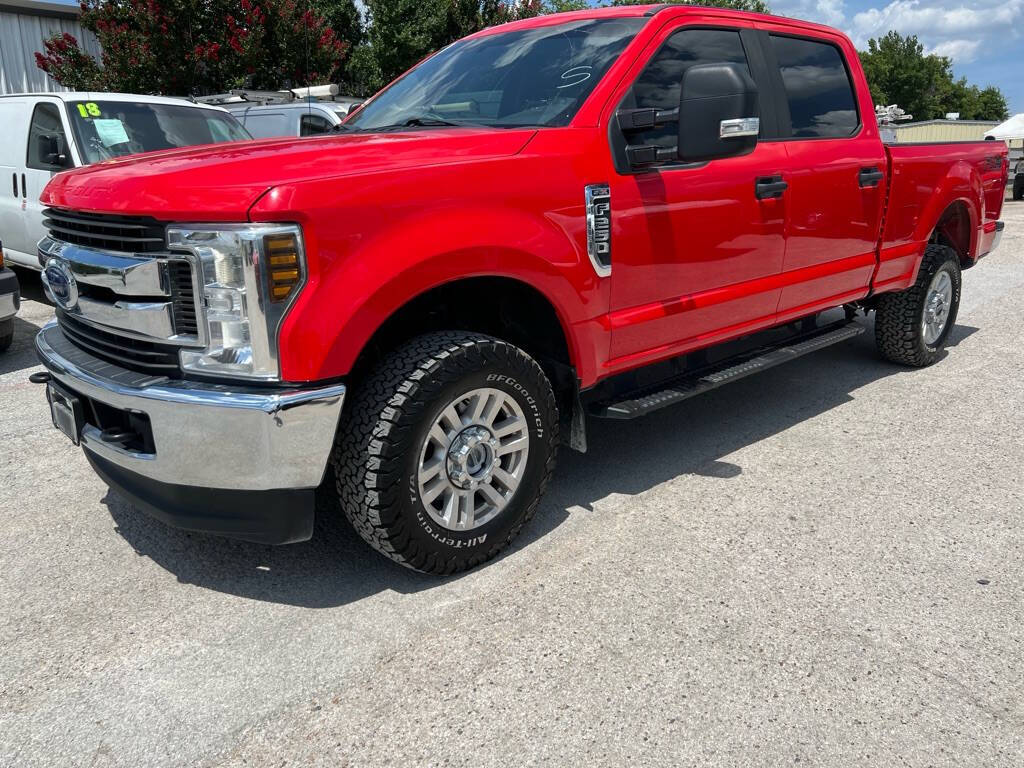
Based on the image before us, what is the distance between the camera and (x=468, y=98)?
3600 millimetres

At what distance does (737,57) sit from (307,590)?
301 centimetres

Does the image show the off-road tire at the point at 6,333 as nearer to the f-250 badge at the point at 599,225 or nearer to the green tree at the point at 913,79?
the f-250 badge at the point at 599,225

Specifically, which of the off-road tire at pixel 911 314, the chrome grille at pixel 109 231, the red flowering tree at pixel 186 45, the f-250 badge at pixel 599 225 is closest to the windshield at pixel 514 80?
the f-250 badge at pixel 599 225

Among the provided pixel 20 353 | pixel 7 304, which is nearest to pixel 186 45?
pixel 20 353

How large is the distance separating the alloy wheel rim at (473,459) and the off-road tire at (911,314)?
3367 mm

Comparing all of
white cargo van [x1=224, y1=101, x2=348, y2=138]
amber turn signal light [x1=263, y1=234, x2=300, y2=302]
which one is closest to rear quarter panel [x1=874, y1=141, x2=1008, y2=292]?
amber turn signal light [x1=263, y1=234, x2=300, y2=302]

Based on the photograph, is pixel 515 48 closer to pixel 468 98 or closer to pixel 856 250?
pixel 468 98

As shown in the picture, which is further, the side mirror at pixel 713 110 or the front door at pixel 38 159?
the front door at pixel 38 159

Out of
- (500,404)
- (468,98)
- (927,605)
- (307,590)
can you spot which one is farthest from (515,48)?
(927,605)

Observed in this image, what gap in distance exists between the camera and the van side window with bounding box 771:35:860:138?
4.16m

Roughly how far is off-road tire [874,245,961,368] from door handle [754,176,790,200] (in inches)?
74.5

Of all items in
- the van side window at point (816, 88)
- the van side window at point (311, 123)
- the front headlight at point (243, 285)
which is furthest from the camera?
the van side window at point (311, 123)

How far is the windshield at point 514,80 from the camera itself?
332 cm

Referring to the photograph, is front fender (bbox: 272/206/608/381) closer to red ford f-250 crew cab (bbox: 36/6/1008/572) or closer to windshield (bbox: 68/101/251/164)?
red ford f-250 crew cab (bbox: 36/6/1008/572)
